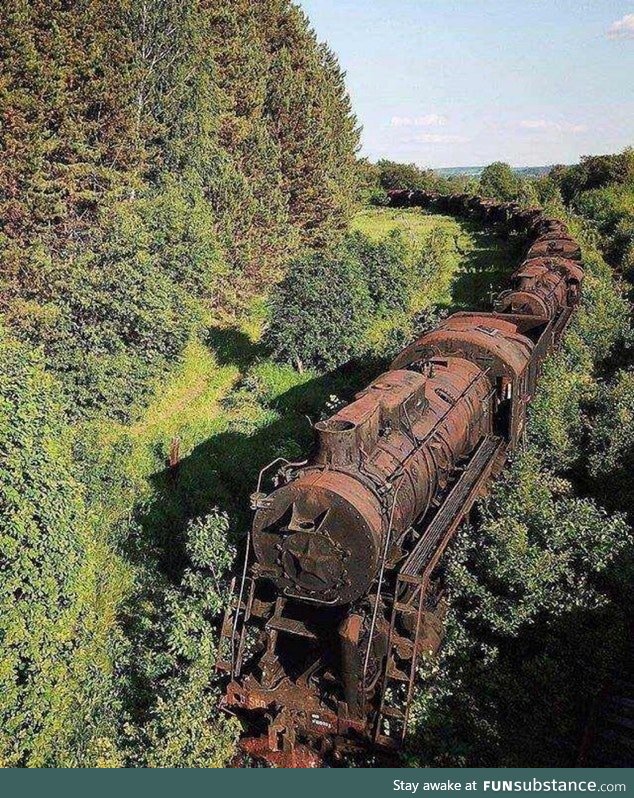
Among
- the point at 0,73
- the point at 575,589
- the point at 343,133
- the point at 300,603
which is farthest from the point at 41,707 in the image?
the point at 343,133

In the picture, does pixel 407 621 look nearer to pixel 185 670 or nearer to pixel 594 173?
pixel 185 670

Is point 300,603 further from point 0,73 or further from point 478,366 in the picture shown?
point 0,73

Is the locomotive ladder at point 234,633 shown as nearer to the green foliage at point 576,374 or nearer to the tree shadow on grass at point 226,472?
the tree shadow on grass at point 226,472

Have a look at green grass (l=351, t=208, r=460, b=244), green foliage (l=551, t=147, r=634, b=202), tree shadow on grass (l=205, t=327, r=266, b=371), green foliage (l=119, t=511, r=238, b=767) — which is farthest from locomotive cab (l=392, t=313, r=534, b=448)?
green foliage (l=551, t=147, r=634, b=202)

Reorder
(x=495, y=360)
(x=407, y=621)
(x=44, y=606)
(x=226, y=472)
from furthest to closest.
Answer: (x=226, y=472), (x=495, y=360), (x=44, y=606), (x=407, y=621)

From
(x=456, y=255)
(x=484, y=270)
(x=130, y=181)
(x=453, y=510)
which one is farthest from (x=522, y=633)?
(x=456, y=255)

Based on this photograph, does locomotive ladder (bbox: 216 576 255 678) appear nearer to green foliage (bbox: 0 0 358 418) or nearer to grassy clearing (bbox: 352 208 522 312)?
green foliage (bbox: 0 0 358 418)
